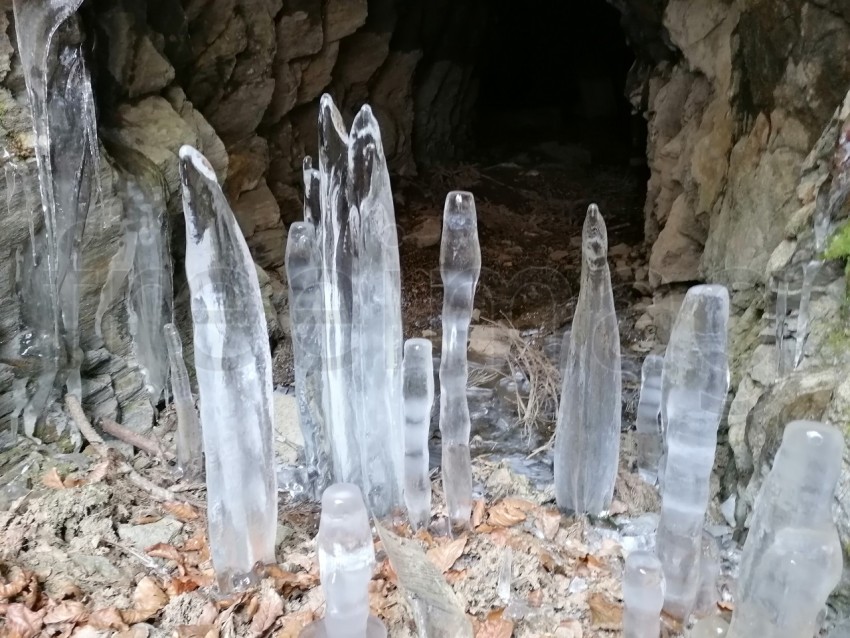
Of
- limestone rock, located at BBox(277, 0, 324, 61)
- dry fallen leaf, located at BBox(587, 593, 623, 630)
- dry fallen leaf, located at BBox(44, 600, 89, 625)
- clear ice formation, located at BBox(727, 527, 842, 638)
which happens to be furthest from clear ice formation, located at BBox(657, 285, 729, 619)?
limestone rock, located at BBox(277, 0, 324, 61)

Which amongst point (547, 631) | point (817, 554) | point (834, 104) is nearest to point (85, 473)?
point (547, 631)

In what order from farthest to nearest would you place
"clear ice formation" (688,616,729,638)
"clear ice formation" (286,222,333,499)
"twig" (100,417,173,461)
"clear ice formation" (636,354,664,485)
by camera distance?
1. "twig" (100,417,173,461)
2. "clear ice formation" (636,354,664,485)
3. "clear ice formation" (286,222,333,499)
4. "clear ice formation" (688,616,729,638)

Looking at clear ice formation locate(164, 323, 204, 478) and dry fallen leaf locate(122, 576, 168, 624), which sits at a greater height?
clear ice formation locate(164, 323, 204, 478)

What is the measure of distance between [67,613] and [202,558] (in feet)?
1.16

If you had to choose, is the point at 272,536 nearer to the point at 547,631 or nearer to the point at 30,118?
the point at 547,631

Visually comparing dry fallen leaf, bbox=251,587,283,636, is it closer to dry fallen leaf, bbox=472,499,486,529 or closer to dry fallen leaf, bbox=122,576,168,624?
dry fallen leaf, bbox=122,576,168,624

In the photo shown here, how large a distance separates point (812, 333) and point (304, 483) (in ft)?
5.03

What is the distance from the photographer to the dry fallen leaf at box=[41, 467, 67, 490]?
89.6 inches

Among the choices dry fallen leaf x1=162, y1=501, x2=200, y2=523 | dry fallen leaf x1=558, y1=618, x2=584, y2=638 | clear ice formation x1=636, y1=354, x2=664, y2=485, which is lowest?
dry fallen leaf x1=558, y1=618, x2=584, y2=638

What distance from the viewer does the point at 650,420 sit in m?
2.29

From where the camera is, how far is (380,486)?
83.6 inches

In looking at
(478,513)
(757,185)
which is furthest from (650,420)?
(757,185)

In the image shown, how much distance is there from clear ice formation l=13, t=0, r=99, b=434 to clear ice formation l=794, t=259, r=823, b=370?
2238mm

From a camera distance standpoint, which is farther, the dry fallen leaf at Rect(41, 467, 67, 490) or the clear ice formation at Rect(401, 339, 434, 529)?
the dry fallen leaf at Rect(41, 467, 67, 490)
